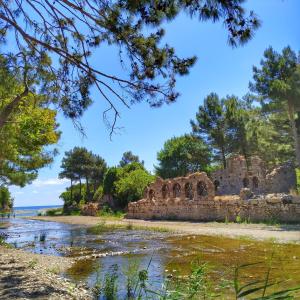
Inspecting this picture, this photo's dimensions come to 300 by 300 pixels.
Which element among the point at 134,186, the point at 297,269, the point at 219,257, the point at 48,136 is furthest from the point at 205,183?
the point at 297,269

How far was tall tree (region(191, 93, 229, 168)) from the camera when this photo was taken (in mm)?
39750

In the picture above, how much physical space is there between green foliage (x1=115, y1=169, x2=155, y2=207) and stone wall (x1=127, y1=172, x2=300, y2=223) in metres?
3.87

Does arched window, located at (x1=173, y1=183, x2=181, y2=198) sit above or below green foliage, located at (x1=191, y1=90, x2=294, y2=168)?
Result: below

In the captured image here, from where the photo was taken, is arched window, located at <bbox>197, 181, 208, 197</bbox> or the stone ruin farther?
arched window, located at <bbox>197, 181, 208, 197</bbox>

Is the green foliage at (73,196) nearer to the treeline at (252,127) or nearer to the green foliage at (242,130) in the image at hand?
the treeline at (252,127)

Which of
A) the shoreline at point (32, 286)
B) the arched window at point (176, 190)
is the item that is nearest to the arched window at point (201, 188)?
the arched window at point (176, 190)

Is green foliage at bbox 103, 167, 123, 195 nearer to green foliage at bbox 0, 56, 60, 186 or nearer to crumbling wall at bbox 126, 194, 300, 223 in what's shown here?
crumbling wall at bbox 126, 194, 300, 223

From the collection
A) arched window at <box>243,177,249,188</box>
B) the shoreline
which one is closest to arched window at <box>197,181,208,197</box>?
arched window at <box>243,177,249,188</box>

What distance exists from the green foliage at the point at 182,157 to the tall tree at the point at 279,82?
1603cm

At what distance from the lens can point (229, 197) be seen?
1069 inches

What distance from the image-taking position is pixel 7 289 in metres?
6.62

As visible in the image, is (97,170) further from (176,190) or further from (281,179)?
(281,179)

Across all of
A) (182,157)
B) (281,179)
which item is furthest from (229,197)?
(182,157)

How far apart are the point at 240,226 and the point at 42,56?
630 inches
